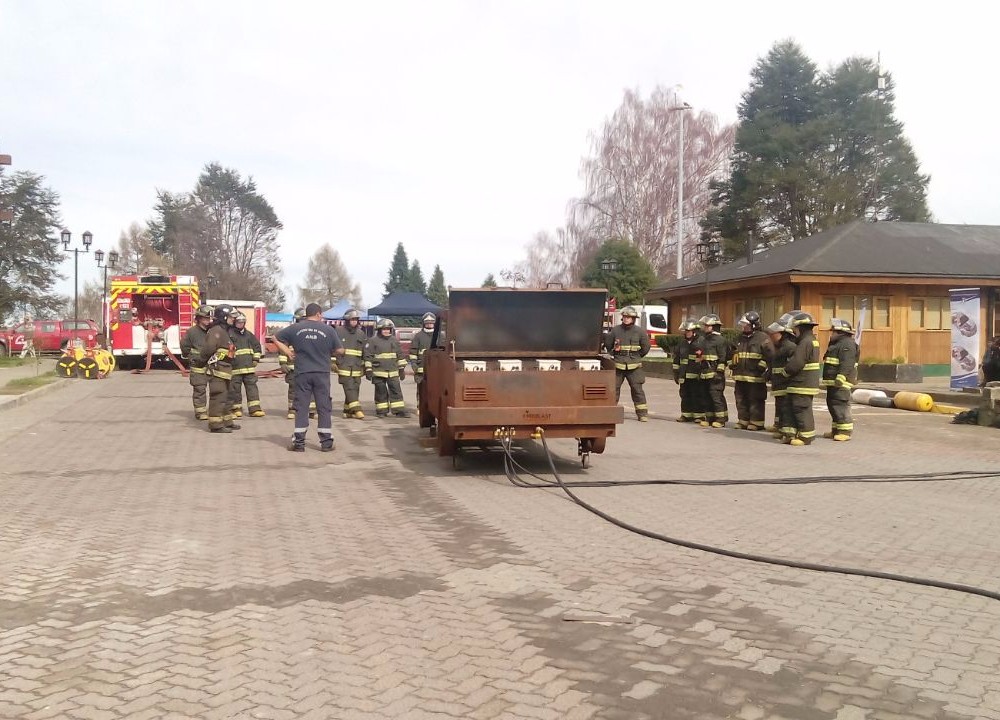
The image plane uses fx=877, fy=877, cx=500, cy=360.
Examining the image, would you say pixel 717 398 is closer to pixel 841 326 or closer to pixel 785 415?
pixel 785 415

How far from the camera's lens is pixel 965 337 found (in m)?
17.9

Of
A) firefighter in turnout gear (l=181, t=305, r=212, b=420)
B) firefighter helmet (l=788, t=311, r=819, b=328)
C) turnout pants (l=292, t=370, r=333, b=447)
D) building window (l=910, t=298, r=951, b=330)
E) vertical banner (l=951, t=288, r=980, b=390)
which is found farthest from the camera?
building window (l=910, t=298, r=951, b=330)

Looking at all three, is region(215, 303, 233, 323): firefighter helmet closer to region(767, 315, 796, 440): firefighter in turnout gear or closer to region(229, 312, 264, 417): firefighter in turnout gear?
region(229, 312, 264, 417): firefighter in turnout gear

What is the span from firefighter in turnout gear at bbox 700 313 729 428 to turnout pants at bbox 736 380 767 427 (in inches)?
15.7

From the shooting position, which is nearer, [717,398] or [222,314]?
[222,314]

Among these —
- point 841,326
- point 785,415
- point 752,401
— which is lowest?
point 785,415

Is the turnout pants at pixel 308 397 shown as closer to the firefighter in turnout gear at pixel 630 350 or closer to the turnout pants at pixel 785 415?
the firefighter in turnout gear at pixel 630 350

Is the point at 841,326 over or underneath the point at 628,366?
over

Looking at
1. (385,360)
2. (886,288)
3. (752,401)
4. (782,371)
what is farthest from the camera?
(886,288)

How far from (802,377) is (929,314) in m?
17.2

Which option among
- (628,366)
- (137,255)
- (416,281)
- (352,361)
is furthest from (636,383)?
(416,281)

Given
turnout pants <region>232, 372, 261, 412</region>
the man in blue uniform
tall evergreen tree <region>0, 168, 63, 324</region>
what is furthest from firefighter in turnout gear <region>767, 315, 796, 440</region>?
tall evergreen tree <region>0, 168, 63, 324</region>

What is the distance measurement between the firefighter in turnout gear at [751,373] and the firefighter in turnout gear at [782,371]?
0.99 m

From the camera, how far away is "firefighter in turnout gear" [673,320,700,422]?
1488 centimetres
